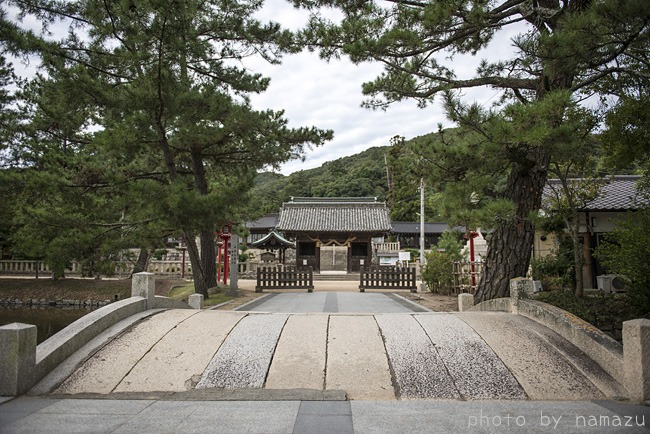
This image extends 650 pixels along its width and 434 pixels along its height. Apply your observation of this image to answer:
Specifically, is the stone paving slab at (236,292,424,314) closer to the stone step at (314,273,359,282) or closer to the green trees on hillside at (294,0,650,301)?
the green trees on hillside at (294,0,650,301)

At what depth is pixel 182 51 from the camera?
10734 mm

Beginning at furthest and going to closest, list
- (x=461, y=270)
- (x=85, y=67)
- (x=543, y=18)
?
(x=461, y=270), (x=85, y=67), (x=543, y=18)

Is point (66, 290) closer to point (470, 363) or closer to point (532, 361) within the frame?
point (470, 363)

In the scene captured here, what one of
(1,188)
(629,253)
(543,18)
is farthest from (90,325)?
(1,188)

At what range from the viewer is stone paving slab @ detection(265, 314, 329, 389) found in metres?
4.73

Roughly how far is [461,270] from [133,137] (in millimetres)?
12271

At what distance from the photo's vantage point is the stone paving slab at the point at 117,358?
469cm

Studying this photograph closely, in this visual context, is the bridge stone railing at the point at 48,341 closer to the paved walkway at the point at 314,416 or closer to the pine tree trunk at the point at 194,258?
the paved walkway at the point at 314,416

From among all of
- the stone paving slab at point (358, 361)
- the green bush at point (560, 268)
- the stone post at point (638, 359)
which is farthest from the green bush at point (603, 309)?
the green bush at point (560, 268)

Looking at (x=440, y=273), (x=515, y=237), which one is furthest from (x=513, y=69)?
(x=440, y=273)

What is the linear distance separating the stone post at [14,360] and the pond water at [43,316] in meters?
10.9

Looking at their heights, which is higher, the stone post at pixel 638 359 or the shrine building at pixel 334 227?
the shrine building at pixel 334 227

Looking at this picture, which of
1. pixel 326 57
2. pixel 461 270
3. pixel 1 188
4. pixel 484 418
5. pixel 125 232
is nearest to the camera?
pixel 484 418

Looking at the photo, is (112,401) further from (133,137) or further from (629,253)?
(133,137)
